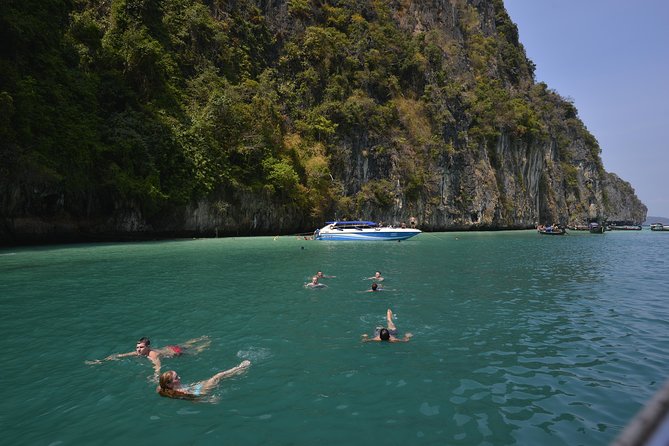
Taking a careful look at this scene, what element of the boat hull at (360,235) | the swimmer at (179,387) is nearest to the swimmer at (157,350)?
the swimmer at (179,387)

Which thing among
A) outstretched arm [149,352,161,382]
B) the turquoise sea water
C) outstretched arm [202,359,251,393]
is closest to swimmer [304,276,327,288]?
the turquoise sea water

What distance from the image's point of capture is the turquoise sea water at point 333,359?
214 inches

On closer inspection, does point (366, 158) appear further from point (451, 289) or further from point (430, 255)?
point (451, 289)

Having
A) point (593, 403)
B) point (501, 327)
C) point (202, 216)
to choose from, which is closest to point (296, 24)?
point (202, 216)

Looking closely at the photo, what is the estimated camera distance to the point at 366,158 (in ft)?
175

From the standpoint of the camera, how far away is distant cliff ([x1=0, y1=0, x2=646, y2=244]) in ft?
91.8

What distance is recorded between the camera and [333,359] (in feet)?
25.9

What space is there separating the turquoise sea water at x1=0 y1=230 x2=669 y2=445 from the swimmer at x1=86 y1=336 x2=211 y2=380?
0.18 metres

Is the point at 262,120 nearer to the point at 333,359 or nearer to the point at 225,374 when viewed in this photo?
the point at 333,359

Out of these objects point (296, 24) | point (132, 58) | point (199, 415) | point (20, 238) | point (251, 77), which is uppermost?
point (296, 24)

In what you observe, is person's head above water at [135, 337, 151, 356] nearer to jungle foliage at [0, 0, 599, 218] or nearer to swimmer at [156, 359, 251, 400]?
swimmer at [156, 359, 251, 400]

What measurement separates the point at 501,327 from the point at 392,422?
5652mm

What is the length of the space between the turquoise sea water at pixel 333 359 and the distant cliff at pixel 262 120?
1495cm

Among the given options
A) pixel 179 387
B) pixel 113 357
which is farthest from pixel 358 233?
pixel 179 387
